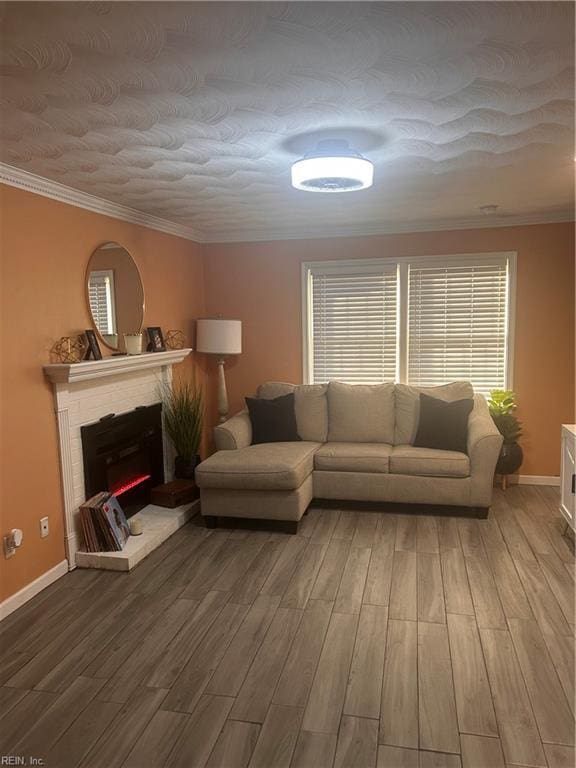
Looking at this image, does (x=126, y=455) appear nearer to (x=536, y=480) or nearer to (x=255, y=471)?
(x=255, y=471)

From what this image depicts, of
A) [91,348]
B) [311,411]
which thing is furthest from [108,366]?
[311,411]

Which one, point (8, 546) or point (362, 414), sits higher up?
point (362, 414)

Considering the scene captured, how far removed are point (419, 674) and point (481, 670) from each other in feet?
0.93

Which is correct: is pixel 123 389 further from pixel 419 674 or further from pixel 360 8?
pixel 360 8

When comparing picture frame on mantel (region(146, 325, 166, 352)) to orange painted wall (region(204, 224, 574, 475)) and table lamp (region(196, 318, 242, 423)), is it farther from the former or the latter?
orange painted wall (region(204, 224, 574, 475))

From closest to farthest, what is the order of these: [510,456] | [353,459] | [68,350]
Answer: [68,350] < [353,459] < [510,456]

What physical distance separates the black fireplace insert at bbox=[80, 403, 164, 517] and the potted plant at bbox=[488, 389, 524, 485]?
2.97 m

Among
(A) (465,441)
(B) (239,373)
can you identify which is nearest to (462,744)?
(A) (465,441)

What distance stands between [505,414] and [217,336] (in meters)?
2.71

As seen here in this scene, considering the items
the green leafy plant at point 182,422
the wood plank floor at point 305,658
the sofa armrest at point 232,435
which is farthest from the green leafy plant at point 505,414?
the green leafy plant at point 182,422

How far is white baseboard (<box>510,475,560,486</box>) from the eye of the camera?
5.08 m

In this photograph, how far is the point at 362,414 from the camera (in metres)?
4.97

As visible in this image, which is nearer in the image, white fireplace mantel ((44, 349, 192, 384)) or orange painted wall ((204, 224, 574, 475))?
white fireplace mantel ((44, 349, 192, 384))

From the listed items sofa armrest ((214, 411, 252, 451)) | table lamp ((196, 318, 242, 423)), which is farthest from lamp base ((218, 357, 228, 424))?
sofa armrest ((214, 411, 252, 451))
